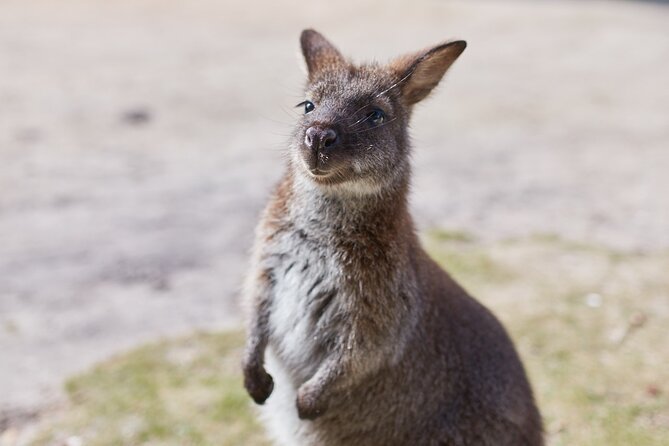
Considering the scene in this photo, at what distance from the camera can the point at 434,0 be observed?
14547 mm

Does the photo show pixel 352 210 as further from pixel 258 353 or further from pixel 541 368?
pixel 541 368

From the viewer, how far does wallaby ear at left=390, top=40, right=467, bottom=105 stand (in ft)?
11.1

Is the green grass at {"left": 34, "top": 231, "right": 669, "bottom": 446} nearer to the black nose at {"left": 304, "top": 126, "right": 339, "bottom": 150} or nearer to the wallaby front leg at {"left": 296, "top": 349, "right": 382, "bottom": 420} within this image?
the wallaby front leg at {"left": 296, "top": 349, "right": 382, "bottom": 420}

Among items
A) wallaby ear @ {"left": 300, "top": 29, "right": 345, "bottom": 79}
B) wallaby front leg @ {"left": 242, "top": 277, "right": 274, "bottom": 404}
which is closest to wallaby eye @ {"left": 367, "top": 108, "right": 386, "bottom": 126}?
wallaby ear @ {"left": 300, "top": 29, "right": 345, "bottom": 79}

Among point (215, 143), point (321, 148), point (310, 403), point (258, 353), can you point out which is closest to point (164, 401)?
point (258, 353)

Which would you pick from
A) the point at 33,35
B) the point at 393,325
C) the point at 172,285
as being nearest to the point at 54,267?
the point at 172,285

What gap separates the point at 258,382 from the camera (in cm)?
351

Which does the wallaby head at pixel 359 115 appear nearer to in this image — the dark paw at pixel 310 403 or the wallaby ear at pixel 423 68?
the wallaby ear at pixel 423 68

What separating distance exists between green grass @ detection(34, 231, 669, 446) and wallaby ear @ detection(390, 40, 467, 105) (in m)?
1.98

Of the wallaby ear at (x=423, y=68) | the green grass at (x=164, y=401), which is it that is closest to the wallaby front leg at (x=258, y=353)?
the green grass at (x=164, y=401)

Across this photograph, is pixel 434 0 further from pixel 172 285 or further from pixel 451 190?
pixel 172 285

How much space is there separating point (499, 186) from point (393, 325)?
446 cm

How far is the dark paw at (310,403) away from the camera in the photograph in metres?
3.34

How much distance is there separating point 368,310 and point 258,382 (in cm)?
57
